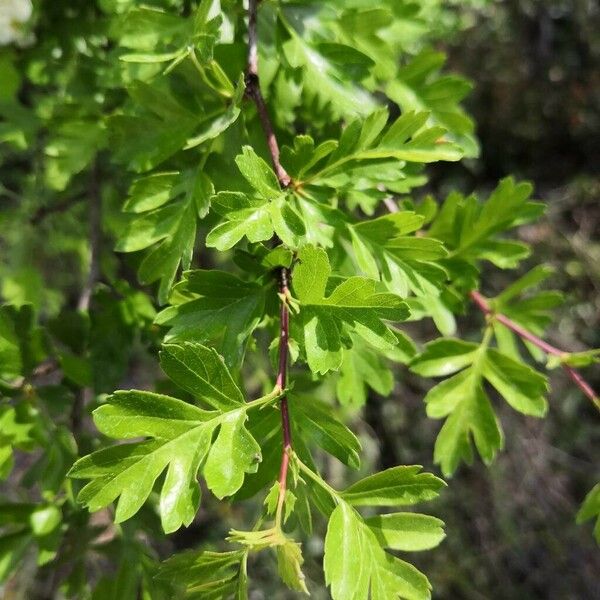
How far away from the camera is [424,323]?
2971 mm

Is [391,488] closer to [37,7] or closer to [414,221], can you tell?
[414,221]

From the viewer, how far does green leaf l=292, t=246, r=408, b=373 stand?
62 cm

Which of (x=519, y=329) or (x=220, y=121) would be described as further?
(x=519, y=329)

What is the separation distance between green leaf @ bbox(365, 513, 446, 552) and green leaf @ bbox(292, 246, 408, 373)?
21 centimetres

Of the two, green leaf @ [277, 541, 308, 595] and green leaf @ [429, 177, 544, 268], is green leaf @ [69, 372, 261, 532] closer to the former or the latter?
green leaf @ [277, 541, 308, 595]

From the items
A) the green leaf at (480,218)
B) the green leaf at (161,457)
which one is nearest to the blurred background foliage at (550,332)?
the green leaf at (480,218)

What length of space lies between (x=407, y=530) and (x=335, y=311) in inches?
10.5

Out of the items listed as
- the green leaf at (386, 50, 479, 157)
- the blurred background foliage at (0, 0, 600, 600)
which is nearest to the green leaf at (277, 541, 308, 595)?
the green leaf at (386, 50, 479, 157)

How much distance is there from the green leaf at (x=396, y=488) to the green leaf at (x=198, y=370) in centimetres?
19

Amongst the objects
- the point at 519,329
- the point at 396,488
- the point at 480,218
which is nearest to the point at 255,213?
the point at 396,488

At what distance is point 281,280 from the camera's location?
0.70m

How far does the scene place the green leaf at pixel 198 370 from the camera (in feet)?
2.01

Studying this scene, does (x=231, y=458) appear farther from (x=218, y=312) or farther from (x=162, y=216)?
(x=162, y=216)

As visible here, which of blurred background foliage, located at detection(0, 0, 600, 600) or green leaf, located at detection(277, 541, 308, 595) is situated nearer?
green leaf, located at detection(277, 541, 308, 595)
